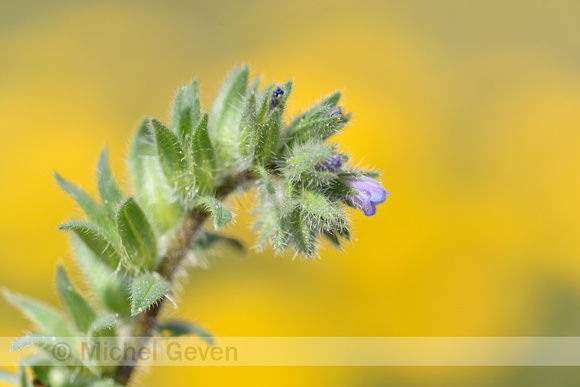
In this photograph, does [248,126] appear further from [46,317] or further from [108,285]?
[46,317]

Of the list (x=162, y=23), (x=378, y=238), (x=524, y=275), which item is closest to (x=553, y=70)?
(x=524, y=275)

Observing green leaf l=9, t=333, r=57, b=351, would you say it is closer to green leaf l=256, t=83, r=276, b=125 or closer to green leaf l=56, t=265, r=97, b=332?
green leaf l=56, t=265, r=97, b=332

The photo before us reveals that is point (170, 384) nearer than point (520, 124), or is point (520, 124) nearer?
point (170, 384)

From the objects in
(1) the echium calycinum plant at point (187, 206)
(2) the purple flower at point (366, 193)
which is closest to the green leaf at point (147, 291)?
(1) the echium calycinum plant at point (187, 206)

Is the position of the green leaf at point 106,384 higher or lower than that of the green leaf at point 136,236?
lower

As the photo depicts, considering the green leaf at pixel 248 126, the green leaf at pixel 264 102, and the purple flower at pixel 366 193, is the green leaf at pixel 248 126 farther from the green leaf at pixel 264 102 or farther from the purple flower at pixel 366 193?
the purple flower at pixel 366 193

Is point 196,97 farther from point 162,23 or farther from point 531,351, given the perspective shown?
point 162,23

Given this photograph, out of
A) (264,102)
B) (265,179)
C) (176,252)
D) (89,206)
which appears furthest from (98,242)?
(264,102)

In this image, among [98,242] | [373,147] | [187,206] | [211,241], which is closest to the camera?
[98,242]
